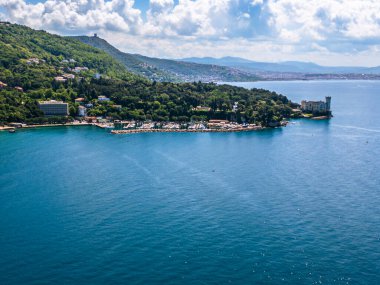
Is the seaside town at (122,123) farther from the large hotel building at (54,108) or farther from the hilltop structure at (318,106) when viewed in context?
the hilltop structure at (318,106)

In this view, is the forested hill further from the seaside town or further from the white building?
the white building

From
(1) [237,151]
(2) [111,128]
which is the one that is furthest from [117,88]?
(1) [237,151]

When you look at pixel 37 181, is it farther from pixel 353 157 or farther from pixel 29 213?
pixel 353 157

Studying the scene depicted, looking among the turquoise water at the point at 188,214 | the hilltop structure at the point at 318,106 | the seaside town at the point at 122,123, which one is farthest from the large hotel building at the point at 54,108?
the hilltop structure at the point at 318,106

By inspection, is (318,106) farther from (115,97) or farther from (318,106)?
(115,97)

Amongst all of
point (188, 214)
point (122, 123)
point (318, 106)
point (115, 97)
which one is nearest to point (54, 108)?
point (122, 123)
